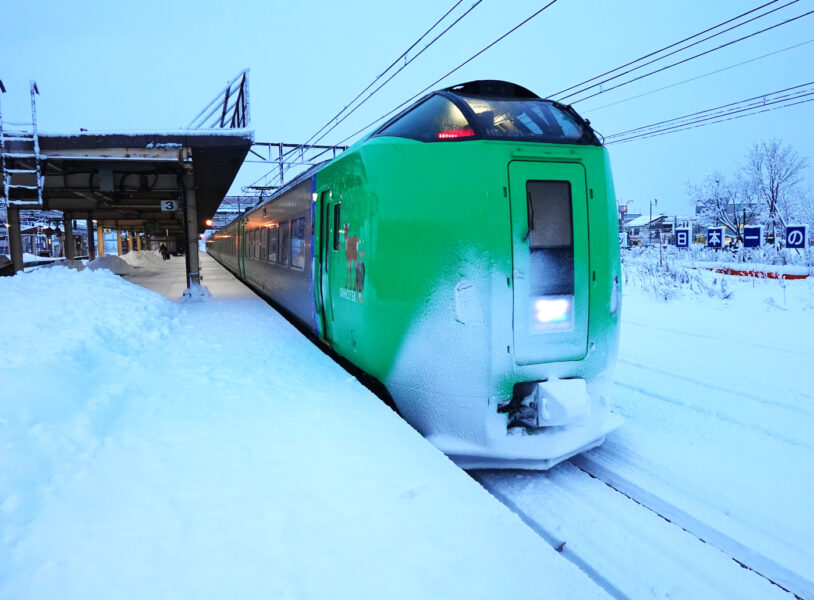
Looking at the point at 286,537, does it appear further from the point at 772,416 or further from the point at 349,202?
the point at 772,416

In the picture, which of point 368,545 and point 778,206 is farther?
point 778,206

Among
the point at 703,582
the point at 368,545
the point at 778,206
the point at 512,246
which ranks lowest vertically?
the point at 703,582

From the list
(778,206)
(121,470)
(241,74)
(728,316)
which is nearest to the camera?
(121,470)

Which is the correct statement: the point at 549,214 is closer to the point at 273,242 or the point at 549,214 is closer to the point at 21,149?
the point at 273,242

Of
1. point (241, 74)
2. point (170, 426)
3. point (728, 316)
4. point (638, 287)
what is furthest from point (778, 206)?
point (170, 426)

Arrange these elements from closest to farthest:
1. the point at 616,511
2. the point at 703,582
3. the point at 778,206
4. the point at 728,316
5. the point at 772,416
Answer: the point at 703,582 < the point at 616,511 < the point at 772,416 < the point at 728,316 < the point at 778,206

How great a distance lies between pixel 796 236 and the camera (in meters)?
12.9

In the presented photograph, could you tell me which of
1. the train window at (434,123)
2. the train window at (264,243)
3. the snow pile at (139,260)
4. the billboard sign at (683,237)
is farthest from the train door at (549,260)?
the snow pile at (139,260)

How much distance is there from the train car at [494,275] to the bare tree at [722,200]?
40.4 metres

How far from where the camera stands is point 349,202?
524 centimetres

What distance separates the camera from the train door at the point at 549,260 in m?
3.83

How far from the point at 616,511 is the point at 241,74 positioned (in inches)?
466

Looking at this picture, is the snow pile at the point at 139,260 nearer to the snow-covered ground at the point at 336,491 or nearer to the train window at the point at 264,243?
the train window at the point at 264,243

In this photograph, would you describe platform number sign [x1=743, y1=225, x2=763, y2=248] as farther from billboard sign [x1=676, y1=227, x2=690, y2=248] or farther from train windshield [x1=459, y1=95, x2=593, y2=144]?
train windshield [x1=459, y1=95, x2=593, y2=144]
